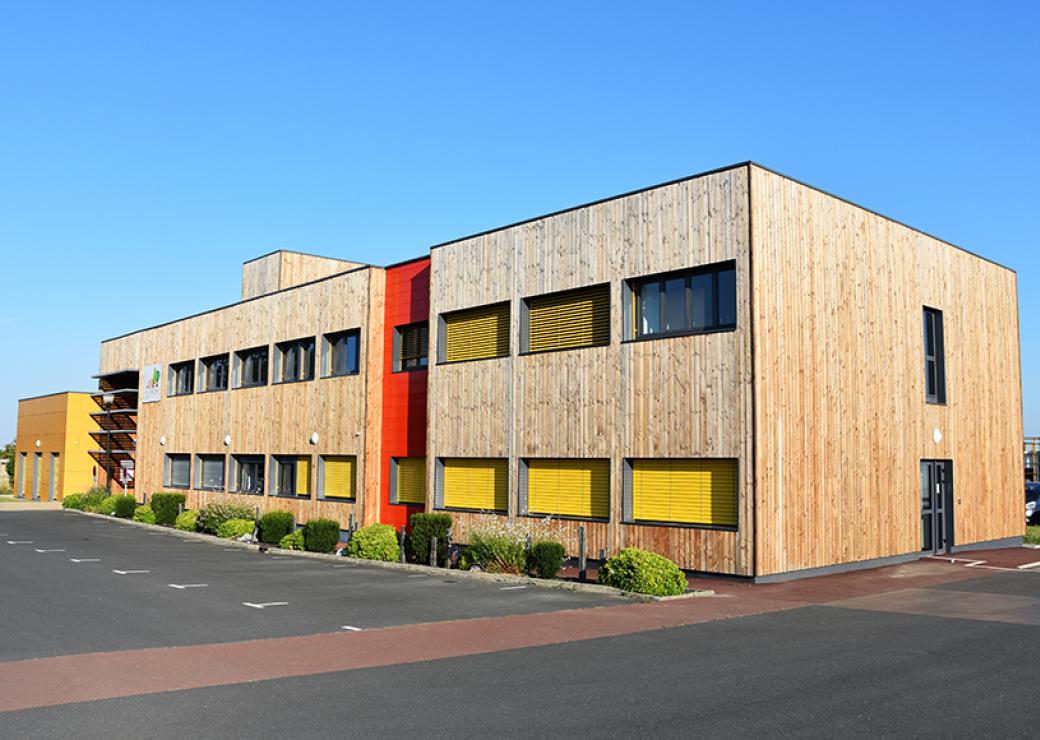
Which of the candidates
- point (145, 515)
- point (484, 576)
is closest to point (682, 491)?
point (484, 576)

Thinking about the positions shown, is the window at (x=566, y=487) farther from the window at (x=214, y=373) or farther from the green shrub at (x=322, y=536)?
the window at (x=214, y=373)

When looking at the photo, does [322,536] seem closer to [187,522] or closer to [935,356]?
[187,522]

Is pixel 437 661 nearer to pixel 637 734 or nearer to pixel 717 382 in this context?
pixel 637 734

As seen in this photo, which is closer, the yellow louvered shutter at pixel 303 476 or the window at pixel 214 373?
the yellow louvered shutter at pixel 303 476

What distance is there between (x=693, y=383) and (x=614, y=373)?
2.14 m

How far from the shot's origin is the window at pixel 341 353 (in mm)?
28688

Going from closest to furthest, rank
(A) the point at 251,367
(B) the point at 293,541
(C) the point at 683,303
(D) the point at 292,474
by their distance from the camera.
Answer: (C) the point at 683,303
(B) the point at 293,541
(D) the point at 292,474
(A) the point at 251,367

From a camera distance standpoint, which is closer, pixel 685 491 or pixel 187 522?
pixel 685 491

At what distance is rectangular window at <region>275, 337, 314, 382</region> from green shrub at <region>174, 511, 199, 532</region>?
5861 millimetres

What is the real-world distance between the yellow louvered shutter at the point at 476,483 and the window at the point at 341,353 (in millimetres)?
5671

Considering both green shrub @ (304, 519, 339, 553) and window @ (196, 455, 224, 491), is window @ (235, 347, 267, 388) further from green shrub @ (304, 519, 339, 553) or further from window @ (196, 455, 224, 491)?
green shrub @ (304, 519, 339, 553)

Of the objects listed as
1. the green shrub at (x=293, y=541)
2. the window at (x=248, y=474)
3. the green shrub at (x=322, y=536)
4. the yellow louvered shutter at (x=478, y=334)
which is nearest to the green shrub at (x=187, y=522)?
the window at (x=248, y=474)

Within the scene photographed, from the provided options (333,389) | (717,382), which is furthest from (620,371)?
(333,389)

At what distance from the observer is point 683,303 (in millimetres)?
19141
